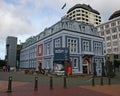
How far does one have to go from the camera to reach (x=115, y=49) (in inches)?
3287

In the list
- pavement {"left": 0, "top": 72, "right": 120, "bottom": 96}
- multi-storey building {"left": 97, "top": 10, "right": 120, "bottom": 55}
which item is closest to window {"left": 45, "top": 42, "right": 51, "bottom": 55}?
pavement {"left": 0, "top": 72, "right": 120, "bottom": 96}

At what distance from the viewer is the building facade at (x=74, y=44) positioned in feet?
126

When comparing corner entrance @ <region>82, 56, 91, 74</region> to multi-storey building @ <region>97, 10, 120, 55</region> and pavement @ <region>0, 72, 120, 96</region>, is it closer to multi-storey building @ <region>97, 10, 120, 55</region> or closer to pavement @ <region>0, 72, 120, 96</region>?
pavement @ <region>0, 72, 120, 96</region>

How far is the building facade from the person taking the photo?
1508 inches

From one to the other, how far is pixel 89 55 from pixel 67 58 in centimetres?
703

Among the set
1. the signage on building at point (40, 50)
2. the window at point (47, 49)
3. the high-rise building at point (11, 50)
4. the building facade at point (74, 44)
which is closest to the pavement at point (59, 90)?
the building facade at point (74, 44)

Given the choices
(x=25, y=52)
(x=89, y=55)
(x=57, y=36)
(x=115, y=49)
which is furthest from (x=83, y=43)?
(x=115, y=49)

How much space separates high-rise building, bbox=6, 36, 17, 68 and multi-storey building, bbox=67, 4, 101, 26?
143ft

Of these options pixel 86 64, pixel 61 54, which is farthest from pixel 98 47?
pixel 61 54

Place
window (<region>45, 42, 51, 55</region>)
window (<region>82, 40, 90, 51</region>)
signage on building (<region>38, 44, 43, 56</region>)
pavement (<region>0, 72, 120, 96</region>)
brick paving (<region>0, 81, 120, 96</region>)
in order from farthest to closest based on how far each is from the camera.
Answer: signage on building (<region>38, 44, 43, 56</region>)
window (<region>45, 42, 51, 55</region>)
window (<region>82, 40, 90, 51</region>)
pavement (<region>0, 72, 120, 96</region>)
brick paving (<region>0, 81, 120, 96</region>)

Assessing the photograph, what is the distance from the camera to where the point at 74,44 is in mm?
39344

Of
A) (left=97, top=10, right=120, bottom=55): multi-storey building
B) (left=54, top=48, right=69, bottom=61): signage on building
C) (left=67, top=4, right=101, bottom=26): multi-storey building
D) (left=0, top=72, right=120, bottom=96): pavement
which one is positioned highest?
(left=67, top=4, right=101, bottom=26): multi-storey building

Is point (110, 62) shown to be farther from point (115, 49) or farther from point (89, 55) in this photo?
point (115, 49)

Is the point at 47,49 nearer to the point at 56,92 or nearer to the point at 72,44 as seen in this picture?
the point at 72,44
